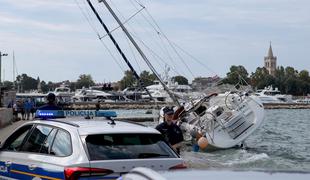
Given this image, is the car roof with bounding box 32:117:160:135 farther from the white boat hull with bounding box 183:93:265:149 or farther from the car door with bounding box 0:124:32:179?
the white boat hull with bounding box 183:93:265:149

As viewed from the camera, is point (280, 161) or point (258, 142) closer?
point (280, 161)


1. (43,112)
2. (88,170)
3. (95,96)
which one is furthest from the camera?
(95,96)

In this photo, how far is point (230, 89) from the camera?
32062 mm

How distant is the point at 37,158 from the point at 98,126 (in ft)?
2.92

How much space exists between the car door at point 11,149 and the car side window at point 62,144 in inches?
34.7

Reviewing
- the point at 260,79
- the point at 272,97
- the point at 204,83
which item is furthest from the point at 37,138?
the point at 260,79

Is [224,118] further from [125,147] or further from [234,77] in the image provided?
[125,147]

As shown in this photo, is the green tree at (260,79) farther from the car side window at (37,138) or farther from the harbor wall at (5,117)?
the car side window at (37,138)

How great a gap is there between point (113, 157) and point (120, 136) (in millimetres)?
333

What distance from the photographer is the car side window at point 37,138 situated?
26.9ft

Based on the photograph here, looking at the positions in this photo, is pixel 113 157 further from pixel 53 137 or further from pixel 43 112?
pixel 43 112

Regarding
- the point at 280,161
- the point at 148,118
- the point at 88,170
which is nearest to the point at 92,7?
the point at 280,161

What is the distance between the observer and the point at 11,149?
8859 millimetres

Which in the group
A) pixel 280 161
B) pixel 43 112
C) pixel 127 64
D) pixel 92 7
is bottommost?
pixel 280 161
